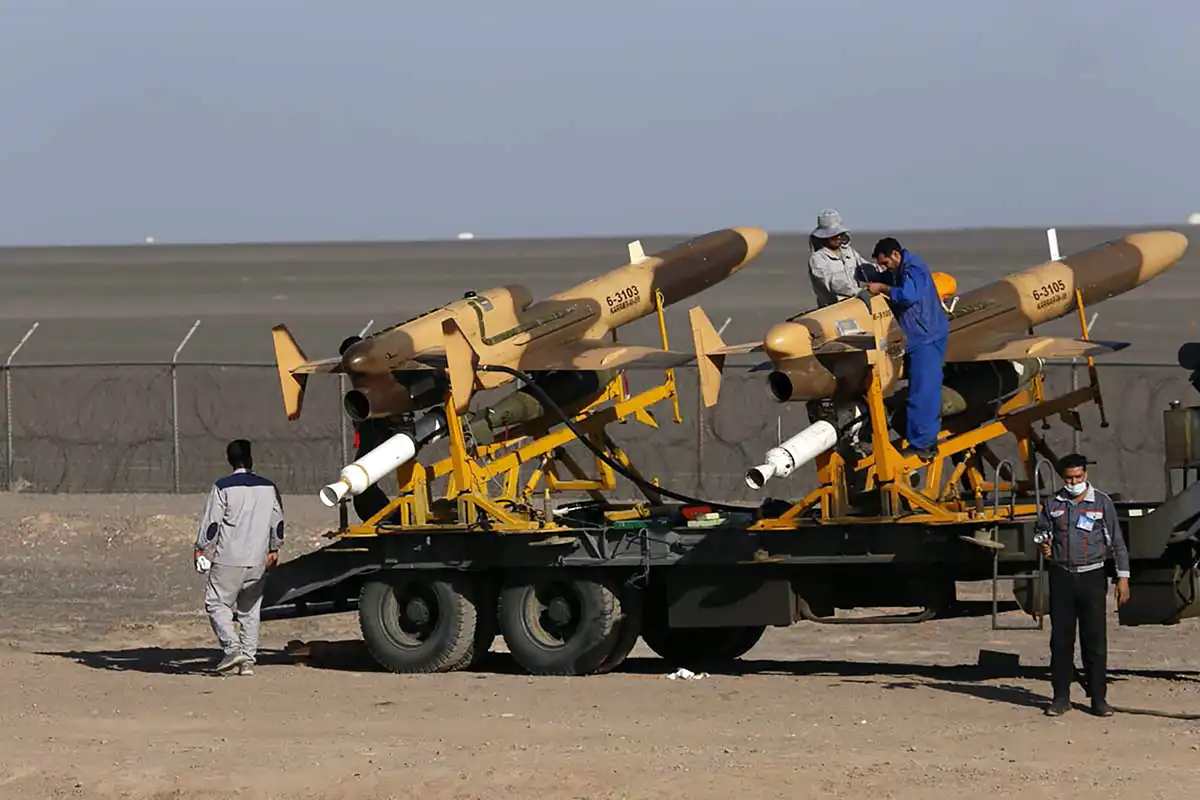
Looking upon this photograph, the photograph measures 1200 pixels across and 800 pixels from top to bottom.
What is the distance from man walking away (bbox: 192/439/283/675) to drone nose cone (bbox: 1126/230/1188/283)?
6.51 meters

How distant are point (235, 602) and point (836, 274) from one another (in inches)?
191

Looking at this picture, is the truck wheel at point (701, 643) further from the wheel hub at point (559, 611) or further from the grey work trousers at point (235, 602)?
the grey work trousers at point (235, 602)

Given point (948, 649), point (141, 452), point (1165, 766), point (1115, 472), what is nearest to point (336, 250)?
point (141, 452)

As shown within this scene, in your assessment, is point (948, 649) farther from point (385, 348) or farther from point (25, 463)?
point (25, 463)

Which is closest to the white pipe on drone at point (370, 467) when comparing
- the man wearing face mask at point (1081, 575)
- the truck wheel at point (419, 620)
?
the truck wheel at point (419, 620)

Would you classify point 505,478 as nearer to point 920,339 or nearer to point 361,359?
point 361,359

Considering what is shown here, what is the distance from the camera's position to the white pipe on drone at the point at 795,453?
50.3 ft

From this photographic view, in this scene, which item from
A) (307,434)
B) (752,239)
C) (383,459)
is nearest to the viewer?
(383,459)

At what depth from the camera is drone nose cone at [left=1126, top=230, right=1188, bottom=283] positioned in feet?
57.9

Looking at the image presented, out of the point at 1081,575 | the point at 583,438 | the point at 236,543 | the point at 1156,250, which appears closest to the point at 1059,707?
the point at 1081,575

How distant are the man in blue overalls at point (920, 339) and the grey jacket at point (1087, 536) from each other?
165 cm

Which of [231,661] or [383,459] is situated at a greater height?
A: [383,459]

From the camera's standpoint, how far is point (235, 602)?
1709 cm

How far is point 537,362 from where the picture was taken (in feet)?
56.8
